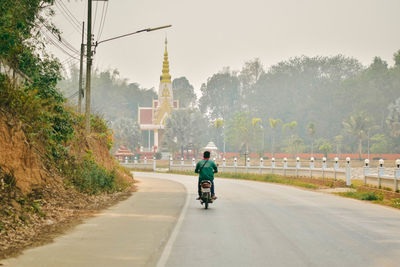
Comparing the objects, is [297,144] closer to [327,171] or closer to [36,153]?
[327,171]

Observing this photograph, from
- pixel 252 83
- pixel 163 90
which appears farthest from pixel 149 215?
pixel 252 83

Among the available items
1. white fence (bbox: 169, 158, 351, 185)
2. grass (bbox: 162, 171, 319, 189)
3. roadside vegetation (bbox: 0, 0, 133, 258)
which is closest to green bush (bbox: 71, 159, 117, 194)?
roadside vegetation (bbox: 0, 0, 133, 258)

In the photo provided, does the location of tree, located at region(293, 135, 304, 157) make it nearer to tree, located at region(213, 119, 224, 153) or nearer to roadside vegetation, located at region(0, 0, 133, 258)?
tree, located at region(213, 119, 224, 153)

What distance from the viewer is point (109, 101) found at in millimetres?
138375

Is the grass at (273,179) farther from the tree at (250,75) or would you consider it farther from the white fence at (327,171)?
the tree at (250,75)

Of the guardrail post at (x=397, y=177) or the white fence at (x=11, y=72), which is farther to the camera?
the guardrail post at (x=397, y=177)

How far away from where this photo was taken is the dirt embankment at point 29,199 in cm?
1091

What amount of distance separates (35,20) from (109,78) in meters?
126

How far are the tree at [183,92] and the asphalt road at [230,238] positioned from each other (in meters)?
131

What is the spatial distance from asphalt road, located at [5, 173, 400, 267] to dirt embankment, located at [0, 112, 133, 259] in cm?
66

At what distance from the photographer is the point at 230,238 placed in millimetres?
10586

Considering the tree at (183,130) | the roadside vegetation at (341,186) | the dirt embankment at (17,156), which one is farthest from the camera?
the tree at (183,130)

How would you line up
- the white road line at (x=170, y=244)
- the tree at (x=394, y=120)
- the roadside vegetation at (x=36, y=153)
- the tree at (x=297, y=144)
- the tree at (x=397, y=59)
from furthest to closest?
the tree at (x=397, y=59)
the tree at (x=297, y=144)
the tree at (x=394, y=120)
the roadside vegetation at (x=36, y=153)
the white road line at (x=170, y=244)

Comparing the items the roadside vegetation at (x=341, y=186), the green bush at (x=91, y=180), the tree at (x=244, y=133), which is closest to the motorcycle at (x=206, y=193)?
the green bush at (x=91, y=180)
